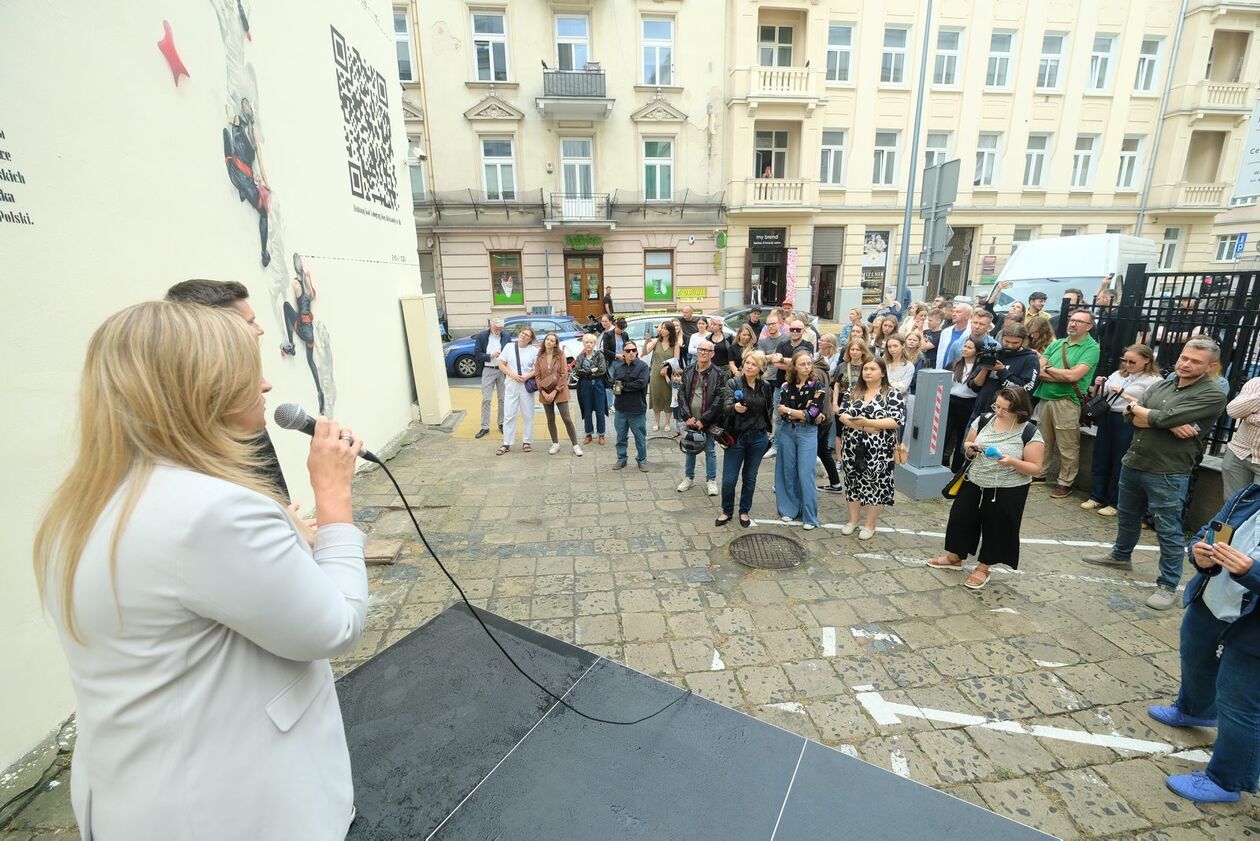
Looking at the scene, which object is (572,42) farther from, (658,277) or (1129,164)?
(1129,164)

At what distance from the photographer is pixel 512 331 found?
14.3 m

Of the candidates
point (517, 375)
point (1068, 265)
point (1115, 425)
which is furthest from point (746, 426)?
point (1068, 265)

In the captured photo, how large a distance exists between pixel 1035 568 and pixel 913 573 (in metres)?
1.09

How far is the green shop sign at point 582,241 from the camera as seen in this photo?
67.9 feet

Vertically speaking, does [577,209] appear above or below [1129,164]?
below

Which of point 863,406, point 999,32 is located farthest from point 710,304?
point 863,406

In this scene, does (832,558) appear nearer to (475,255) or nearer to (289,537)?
(289,537)

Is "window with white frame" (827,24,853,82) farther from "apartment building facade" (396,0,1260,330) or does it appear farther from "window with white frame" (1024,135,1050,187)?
"window with white frame" (1024,135,1050,187)

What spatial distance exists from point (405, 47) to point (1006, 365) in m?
20.9

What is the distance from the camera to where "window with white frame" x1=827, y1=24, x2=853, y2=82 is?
20469 millimetres

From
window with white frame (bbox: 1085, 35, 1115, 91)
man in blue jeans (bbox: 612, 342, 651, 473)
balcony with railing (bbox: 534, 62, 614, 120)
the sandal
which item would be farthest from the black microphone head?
window with white frame (bbox: 1085, 35, 1115, 91)

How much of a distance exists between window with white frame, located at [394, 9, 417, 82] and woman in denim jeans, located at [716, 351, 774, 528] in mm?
19307

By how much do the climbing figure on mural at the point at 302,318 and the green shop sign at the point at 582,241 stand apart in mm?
15575

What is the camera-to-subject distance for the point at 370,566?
489 centimetres
